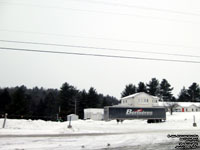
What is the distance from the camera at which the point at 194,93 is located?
350 feet

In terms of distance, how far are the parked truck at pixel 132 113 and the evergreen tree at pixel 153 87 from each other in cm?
5978

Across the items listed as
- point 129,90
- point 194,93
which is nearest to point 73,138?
point 129,90

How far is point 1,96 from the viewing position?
85.4m

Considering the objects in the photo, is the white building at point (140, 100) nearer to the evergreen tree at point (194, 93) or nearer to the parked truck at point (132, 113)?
the parked truck at point (132, 113)

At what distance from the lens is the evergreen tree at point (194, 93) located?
106188 mm

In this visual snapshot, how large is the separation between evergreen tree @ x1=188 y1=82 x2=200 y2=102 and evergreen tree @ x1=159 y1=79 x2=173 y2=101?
45.5 feet

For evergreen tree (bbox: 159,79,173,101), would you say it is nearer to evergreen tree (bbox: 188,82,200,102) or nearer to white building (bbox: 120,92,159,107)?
evergreen tree (bbox: 188,82,200,102)

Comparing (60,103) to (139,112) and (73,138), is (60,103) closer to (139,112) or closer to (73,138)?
(139,112)

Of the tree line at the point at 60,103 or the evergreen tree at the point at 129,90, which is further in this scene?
the evergreen tree at the point at 129,90

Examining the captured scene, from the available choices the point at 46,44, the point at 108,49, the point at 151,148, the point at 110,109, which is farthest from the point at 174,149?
the point at 110,109

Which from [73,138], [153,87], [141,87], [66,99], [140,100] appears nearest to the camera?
[73,138]

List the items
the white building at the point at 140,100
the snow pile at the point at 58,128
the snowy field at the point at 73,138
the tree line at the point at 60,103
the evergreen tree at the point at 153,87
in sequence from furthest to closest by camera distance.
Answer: the evergreen tree at the point at 153,87 → the tree line at the point at 60,103 → the white building at the point at 140,100 → the snow pile at the point at 58,128 → the snowy field at the point at 73,138

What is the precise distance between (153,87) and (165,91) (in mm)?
5918

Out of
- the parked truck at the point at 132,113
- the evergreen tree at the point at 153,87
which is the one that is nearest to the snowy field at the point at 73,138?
the parked truck at the point at 132,113
